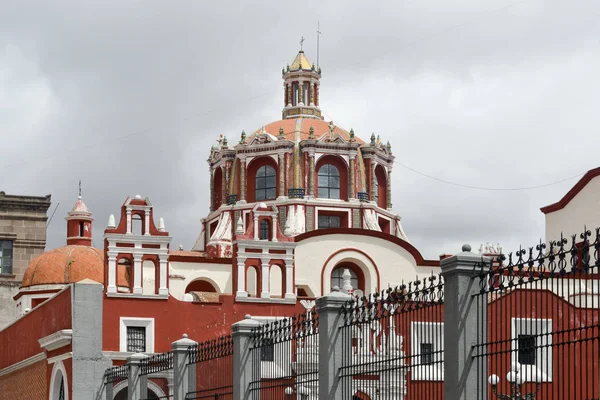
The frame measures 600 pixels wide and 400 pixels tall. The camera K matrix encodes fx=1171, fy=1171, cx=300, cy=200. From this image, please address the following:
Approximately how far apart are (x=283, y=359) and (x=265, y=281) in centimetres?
2063

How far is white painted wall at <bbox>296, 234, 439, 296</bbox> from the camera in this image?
132 ft

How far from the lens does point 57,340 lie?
2894 cm

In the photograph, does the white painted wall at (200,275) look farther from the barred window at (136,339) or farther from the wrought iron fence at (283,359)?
the wrought iron fence at (283,359)

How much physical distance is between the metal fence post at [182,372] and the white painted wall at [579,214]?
26.3 meters

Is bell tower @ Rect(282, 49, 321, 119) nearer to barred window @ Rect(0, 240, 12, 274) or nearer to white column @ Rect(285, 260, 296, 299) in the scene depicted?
barred window @ Rect(0, 240, 12, 274)

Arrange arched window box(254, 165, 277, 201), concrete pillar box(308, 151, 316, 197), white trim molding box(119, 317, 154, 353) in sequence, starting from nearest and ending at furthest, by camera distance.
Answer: white trim molding box(119, 317, 154, 353) < concrete pillar box(308, 151, 316, 197) < arched window box(254, 165, 277, 201)

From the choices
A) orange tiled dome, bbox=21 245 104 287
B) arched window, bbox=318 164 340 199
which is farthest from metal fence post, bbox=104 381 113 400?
arched window, bbox=318 164 340 199

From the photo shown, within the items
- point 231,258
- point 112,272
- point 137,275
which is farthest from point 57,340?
point 231,258

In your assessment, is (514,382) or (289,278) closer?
(514,382)

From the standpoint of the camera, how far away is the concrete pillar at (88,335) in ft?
92.7

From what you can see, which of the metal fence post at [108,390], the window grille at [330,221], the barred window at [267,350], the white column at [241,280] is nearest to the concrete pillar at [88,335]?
the metal fence post at [108,390]

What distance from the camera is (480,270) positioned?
9188mm

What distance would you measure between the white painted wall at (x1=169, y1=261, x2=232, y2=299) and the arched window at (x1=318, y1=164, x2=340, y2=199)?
7633 millimetres

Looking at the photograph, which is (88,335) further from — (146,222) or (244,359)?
(244,359)
